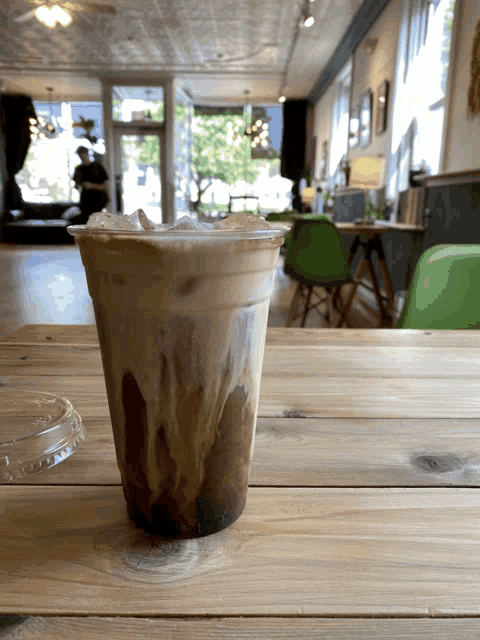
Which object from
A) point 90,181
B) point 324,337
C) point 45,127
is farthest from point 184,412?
point 45,127

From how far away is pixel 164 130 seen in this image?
953 centimetres

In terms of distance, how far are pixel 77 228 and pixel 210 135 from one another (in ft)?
40.0

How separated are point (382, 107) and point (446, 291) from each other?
441cm

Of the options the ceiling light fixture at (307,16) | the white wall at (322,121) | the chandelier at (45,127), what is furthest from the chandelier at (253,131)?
the ceiling light fixture at (307,16)

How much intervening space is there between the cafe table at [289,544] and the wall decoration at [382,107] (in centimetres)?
487

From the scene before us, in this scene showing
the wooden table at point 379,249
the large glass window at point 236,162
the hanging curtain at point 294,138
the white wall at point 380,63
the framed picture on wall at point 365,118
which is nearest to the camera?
the wooden table at point 379,249

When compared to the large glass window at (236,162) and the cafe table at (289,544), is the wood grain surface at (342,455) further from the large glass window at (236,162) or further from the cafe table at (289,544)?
the large glass window at (236,162)

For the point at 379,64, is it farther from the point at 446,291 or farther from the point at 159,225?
the point at 159,225

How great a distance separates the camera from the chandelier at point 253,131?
11023mm

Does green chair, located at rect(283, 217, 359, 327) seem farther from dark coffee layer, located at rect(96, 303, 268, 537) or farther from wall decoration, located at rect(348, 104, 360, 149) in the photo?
wall decoration, located at rect(348, 104, 360, 149)

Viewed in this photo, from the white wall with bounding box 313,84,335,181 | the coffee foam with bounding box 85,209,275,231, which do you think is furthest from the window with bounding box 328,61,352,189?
the coffee foam with bounding box 85,209,275,231

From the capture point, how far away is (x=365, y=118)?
570cm

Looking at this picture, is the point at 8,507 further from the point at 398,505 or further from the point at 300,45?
the point at 300,45

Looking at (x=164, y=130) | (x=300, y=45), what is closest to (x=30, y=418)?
(x=300, y=45)
